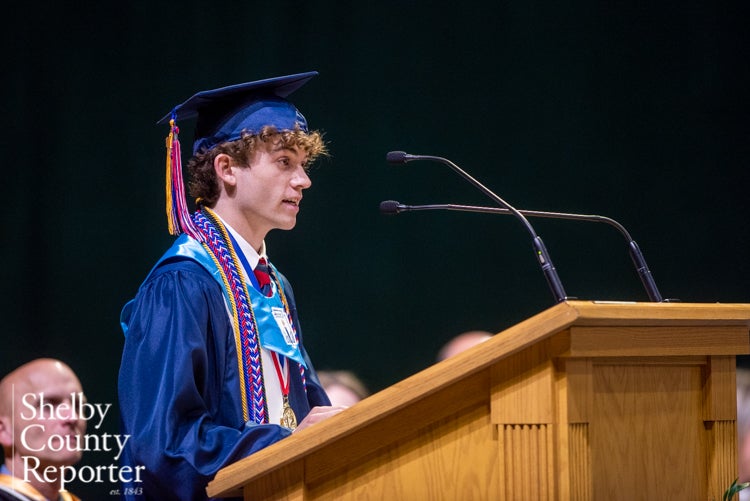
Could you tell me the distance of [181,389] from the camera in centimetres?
197

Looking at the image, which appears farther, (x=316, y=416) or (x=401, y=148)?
(x=401, y=148)

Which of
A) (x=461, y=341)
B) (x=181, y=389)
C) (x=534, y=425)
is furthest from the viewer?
(x=461, y=341)

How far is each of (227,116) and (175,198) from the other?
0.89 feet

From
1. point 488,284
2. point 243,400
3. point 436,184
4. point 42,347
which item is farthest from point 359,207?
point 243,400

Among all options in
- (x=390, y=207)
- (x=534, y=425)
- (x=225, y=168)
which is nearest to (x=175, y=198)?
(x=225, y=168)

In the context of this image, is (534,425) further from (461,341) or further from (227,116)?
(461,341)

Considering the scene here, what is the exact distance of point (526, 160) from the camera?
4.44 metres

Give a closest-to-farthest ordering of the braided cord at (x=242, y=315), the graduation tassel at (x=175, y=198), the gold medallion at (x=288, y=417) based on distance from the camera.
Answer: the braided cord at (x=242, y=315)
the gold medallion at (x=288, y=417)
the graduation tassel at (x=175, y=198)

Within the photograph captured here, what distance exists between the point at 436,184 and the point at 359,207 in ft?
1.33

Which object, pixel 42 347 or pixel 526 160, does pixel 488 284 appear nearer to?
pixel 526 160

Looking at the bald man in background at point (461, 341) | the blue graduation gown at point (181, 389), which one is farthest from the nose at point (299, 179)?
the bald man in background at point (461, 341)

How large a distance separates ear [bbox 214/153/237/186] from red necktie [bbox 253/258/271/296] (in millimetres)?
234

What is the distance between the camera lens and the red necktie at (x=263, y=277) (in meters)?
2.54

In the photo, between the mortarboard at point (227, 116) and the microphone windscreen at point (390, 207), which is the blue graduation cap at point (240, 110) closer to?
the mortarboard at point (227, 116)
